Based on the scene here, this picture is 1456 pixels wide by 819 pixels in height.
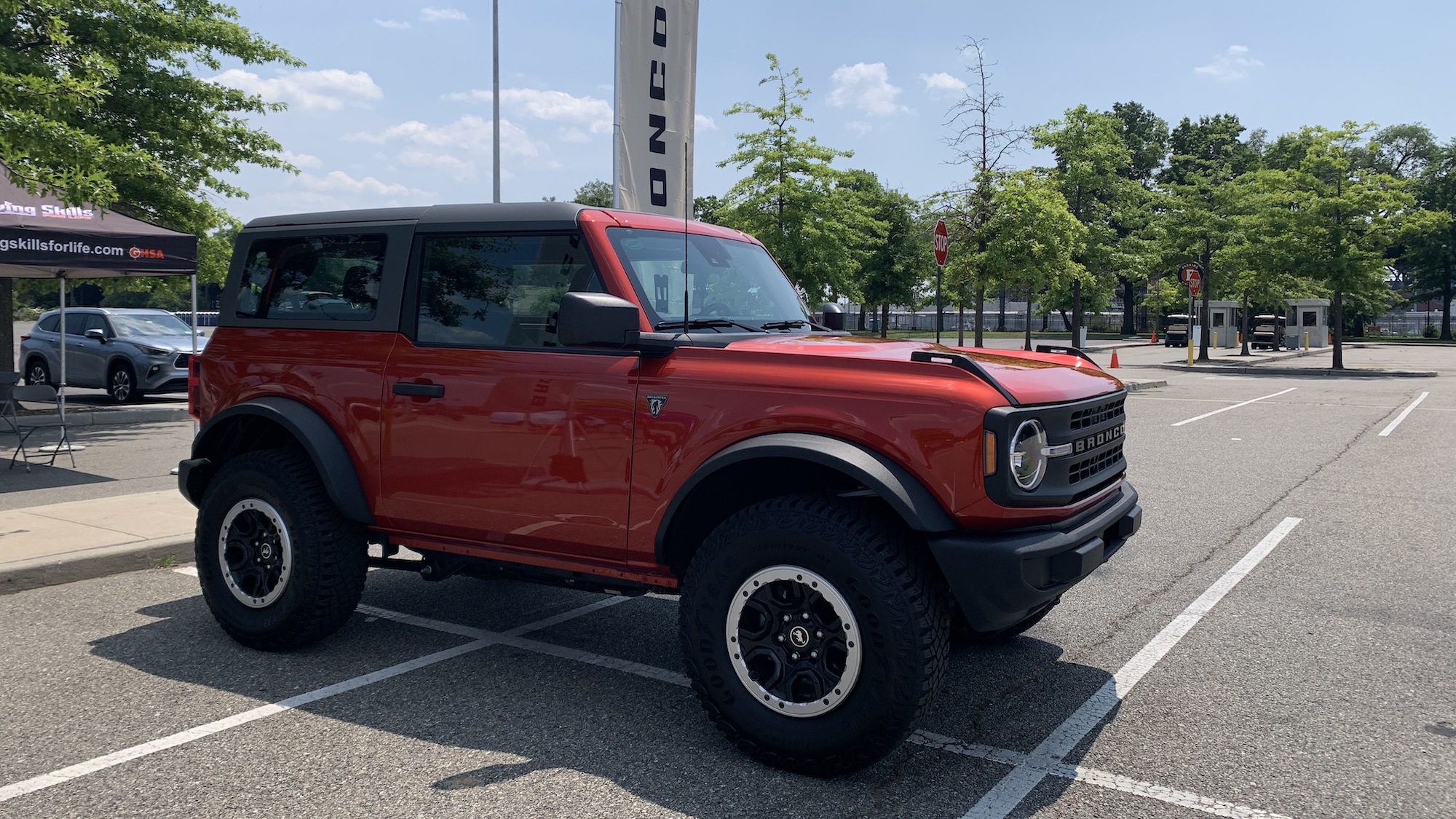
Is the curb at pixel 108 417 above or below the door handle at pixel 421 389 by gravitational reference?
below

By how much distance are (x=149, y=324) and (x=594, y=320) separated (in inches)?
703

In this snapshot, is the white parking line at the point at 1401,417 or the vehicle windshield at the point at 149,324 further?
the vehicle windshield at the point at 149,324

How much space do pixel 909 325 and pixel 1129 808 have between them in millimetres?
92605

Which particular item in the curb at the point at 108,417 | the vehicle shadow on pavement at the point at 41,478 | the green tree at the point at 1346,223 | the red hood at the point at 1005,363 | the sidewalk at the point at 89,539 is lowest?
the vehicle shadow on pavement at the point at 41,478

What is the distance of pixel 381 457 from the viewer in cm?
473

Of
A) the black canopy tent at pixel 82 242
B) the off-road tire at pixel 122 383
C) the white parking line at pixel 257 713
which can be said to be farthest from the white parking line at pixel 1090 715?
the off-road tire at pixel 122 383

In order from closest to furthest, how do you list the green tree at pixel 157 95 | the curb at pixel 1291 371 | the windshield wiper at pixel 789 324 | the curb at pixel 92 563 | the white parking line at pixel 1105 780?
1. the white parking line at pixel 1105 780
2. the windshield wiper at pixel 789 324
3. the curb at pixel 92 563
4. the green tree at pixel 157 95
5. the curb at pixel 1291 371

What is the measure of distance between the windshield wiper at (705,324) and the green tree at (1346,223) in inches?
1244

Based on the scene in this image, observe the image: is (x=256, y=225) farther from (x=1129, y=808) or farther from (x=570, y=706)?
(x=1129, y=808)

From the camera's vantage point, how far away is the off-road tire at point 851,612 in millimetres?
3484

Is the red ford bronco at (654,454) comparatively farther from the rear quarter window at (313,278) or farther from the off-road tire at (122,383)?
the off-road tire at (122,383)

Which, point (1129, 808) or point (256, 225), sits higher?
point (256, 225)

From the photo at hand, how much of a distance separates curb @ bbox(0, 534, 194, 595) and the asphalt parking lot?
0.11 m

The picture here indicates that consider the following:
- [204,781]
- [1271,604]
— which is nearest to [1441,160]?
[1271,604]
